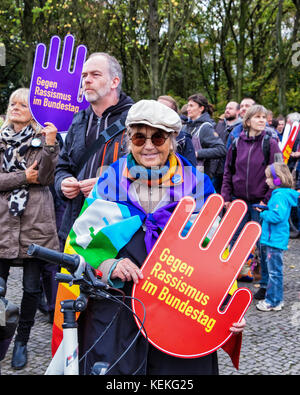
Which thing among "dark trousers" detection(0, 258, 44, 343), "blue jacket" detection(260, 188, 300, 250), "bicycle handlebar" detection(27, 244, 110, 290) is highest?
"bicycle handlebar" detection(27, 244, 110, 290)

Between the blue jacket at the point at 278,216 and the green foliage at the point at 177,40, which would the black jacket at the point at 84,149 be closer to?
the blue jacket at the point at 278,216

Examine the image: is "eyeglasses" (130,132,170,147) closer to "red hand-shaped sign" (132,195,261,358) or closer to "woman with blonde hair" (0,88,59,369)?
"red hand-shaped sign" (132,195,261,358)

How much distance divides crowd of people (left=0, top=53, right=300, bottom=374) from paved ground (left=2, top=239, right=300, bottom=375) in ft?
0.50

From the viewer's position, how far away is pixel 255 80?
2655 centimetres

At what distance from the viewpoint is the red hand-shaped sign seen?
2203 millimetres

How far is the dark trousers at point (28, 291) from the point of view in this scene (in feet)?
13.8

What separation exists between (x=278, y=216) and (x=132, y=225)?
3.52 meters

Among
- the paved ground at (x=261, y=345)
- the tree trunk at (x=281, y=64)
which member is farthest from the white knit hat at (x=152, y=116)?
the tree trunk at (x=281, y=64)

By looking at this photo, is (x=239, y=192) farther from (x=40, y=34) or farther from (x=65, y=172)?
(x=40, y=34)

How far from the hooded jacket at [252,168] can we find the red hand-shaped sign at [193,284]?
3.89m

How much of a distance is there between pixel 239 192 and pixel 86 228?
4155 millimetres

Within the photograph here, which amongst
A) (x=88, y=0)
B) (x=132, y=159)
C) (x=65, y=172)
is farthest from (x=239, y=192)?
A: (x=88, y=0)

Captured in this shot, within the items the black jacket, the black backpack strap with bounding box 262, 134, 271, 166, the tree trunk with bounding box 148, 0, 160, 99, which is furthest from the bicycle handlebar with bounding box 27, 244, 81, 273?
the tree trunk with bounding box 148, 0, 160, 99

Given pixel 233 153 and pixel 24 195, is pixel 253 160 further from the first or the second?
pixel 24 195
